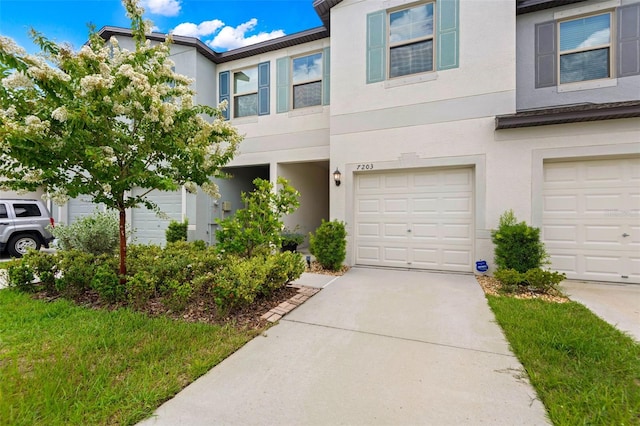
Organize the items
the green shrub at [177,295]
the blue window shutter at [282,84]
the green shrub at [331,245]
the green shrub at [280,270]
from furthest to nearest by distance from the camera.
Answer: the blue window shutter at [282,84] → the green shrub at [331,245] → the green shrub at [280,270] → the green shrub at [177,295]

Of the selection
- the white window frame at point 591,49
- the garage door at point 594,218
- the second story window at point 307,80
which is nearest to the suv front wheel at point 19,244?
the second story window at point 307,80

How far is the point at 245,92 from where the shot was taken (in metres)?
8.75

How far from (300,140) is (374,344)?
19.9 feet

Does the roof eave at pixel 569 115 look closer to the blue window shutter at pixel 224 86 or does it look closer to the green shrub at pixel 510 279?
the green shrub at pixel 510 279

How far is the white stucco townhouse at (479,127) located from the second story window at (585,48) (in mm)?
23

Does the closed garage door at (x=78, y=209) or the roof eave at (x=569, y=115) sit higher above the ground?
the roof eave at (x=569, y=115)

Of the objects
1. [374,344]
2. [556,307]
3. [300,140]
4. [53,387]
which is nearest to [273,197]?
[374,344]

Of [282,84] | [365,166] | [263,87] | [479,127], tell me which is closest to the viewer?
[479,127]

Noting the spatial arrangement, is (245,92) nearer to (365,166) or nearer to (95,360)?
(365,166)

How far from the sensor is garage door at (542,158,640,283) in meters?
5.05

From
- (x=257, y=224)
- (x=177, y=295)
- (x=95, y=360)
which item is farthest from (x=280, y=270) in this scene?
(x=95, y=360)

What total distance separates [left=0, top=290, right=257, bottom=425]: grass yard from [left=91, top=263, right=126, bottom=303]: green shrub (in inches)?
11.3

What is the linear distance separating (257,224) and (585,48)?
7.41 metres

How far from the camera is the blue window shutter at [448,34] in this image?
5812 millimetres
